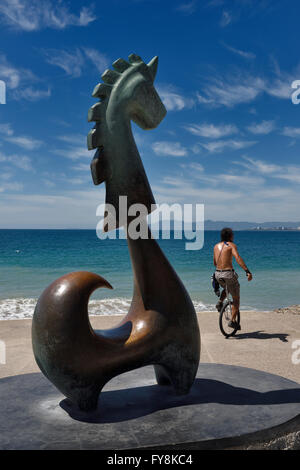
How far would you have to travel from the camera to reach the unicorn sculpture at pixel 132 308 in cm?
330

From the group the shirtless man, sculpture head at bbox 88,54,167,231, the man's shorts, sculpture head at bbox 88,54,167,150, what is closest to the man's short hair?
the shirtless man

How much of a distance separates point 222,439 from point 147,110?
9.47 feet

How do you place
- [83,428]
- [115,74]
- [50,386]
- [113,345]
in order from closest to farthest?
[83,428], [113,345], [115,74], [50,386]

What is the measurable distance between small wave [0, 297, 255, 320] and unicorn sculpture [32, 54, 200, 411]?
799cm

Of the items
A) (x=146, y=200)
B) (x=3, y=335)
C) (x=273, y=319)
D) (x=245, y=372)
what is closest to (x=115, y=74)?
(x=146, y=200)

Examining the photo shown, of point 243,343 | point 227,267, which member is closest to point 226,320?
point 243,343

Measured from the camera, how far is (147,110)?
397cm

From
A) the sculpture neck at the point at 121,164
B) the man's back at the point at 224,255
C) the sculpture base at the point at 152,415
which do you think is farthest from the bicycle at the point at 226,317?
the sculpture neck at the point at 121,164

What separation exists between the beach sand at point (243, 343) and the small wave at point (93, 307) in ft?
7.60

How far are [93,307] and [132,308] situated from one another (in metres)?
9.15

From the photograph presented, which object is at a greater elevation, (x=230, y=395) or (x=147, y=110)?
(x=147, y=110)

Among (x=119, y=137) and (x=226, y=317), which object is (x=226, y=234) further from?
(x=119, y=137)
